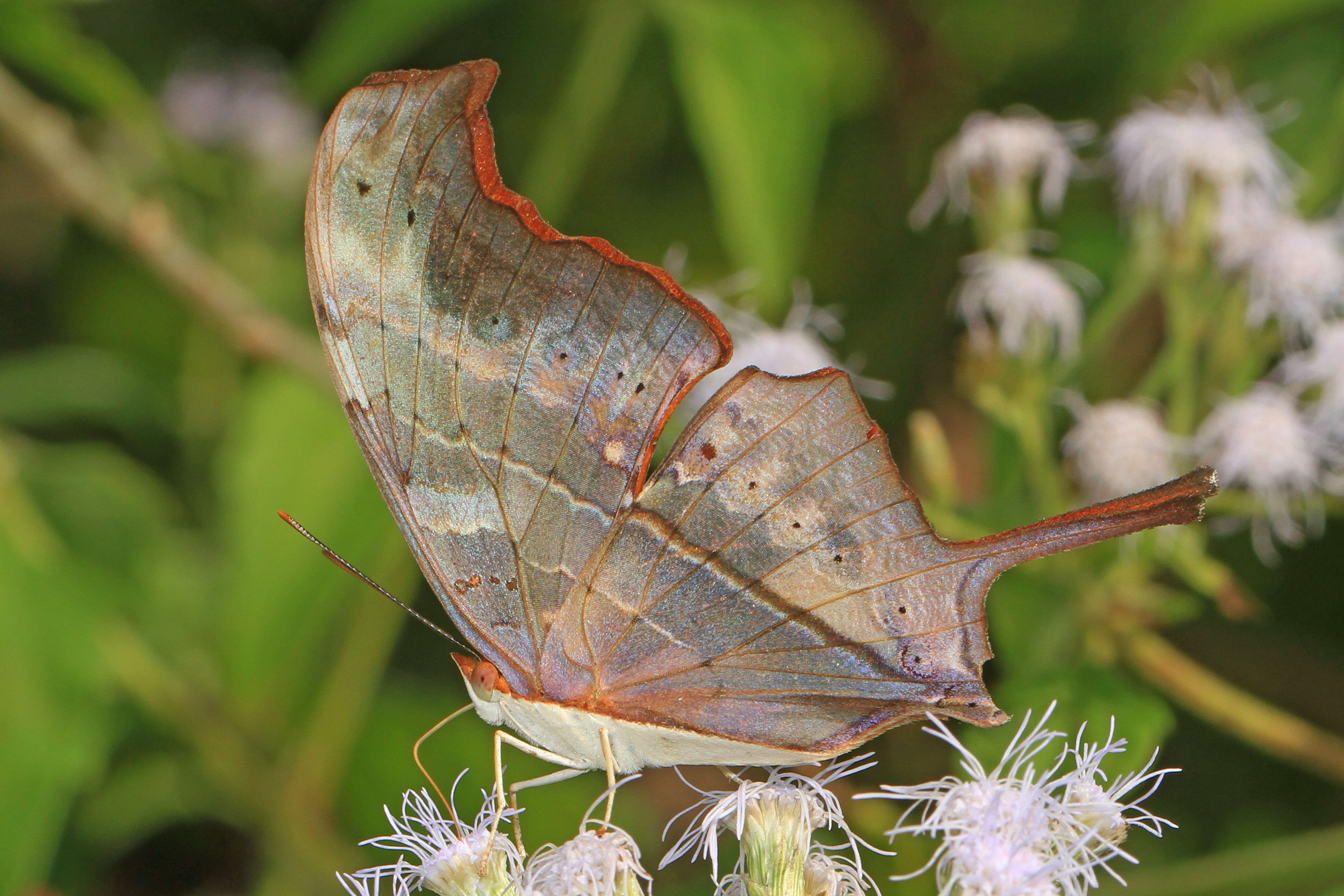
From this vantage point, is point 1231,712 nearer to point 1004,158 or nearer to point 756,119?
point 1004,158

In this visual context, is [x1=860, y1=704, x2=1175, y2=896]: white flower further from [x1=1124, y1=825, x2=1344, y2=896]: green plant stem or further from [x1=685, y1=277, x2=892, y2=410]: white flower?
[x1=685, y1=277, x2=892, y2=410]: white flower

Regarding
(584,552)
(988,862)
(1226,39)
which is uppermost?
(1226,39)

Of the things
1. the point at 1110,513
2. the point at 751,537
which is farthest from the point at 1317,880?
the point at 751,537

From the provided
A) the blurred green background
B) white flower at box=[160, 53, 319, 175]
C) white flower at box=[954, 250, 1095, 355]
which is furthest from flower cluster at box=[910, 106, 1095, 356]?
white flower at box=[160, 53, 319, 175]

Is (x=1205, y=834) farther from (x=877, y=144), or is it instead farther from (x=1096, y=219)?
(x=877, y=144)

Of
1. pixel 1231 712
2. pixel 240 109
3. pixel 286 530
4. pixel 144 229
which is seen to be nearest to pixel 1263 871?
pixel 1231 712

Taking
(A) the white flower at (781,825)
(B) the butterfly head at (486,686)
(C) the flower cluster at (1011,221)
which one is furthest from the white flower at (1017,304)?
(B) the butterfly head at (486,686)
